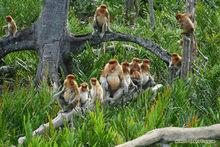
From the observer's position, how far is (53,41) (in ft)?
31.5

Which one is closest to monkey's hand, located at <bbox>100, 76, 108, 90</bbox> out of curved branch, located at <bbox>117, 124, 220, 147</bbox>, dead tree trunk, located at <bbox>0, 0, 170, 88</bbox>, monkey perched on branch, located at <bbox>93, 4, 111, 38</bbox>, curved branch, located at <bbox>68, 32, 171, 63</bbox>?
dead tree trunk, located at <bbox>0, 0, 170, 88</bbox>

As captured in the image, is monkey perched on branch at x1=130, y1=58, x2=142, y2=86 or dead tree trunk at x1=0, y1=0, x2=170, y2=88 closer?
monkey perched on branch at x1=130, y1=58, x2=142, y2=86

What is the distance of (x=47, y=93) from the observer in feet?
24.3

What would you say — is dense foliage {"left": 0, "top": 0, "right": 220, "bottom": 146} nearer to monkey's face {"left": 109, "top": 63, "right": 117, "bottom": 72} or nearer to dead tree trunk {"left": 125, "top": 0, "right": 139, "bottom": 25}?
monkey's face {"left": 109, "top": 63, "right": 117, "bottom": 72}

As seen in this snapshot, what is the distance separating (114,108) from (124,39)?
9.02 feet

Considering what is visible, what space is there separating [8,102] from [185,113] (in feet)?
7.42

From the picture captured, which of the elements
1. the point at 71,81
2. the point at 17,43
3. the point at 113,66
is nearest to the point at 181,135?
the point at 71,81

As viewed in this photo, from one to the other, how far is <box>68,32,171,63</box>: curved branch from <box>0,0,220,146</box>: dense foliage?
0.32 m

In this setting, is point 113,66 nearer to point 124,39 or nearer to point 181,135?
point 124,39

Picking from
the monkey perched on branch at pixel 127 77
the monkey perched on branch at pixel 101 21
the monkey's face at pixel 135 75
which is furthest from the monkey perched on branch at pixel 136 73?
the monkey perched on branch at pixel 101 21

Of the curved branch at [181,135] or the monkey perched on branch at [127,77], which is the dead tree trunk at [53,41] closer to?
the monkey perched on branch at [127,77]

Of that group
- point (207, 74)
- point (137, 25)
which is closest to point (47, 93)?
point (207, 74)

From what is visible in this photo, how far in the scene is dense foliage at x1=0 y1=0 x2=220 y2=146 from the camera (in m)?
5.69

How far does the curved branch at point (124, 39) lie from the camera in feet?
31.4
